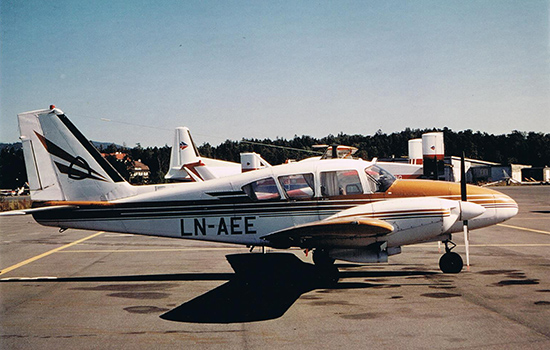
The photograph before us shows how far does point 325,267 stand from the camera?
10.2 m

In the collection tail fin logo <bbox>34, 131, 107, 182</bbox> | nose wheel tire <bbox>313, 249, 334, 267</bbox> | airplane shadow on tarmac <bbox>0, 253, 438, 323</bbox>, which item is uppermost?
tail fin logo <bbox>34, 131, 107, 182</bbox>

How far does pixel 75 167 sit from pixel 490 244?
12772mm

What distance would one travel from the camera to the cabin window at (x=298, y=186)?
9.48 metres

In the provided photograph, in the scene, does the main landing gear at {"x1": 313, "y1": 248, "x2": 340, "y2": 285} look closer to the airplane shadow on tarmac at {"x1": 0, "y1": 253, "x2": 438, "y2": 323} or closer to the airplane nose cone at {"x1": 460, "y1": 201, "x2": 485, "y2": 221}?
the airplane shadow on tarmac at {"x1": 0, "y1": 253, "x2": 438, "y2": 323}

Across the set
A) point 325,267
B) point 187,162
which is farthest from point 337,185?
point 187,162

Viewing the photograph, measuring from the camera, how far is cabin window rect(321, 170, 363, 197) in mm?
9461

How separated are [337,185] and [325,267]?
2097 millimetres

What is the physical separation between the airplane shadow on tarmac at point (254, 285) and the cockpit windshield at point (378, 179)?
208 centimetres

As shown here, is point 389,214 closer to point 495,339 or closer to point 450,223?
point 450,223

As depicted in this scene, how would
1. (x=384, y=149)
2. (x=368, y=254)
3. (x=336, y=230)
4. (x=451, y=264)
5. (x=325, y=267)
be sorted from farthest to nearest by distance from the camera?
(x=384, y=149) < (x=325, y=267) < (x=451, y=264) < (x=368, y=254) < (x=336, y=230)

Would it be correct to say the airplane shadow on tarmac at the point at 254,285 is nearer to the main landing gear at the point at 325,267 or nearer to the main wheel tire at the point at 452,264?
the main landing gear at the point at 325,267

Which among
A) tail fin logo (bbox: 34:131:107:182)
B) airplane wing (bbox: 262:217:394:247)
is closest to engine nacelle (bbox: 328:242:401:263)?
airplane wing (bbox: 262:217:394:247)

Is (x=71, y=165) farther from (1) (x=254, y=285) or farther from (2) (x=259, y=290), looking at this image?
(2) (x=259, y=290)

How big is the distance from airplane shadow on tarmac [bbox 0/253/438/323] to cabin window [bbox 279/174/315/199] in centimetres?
190
